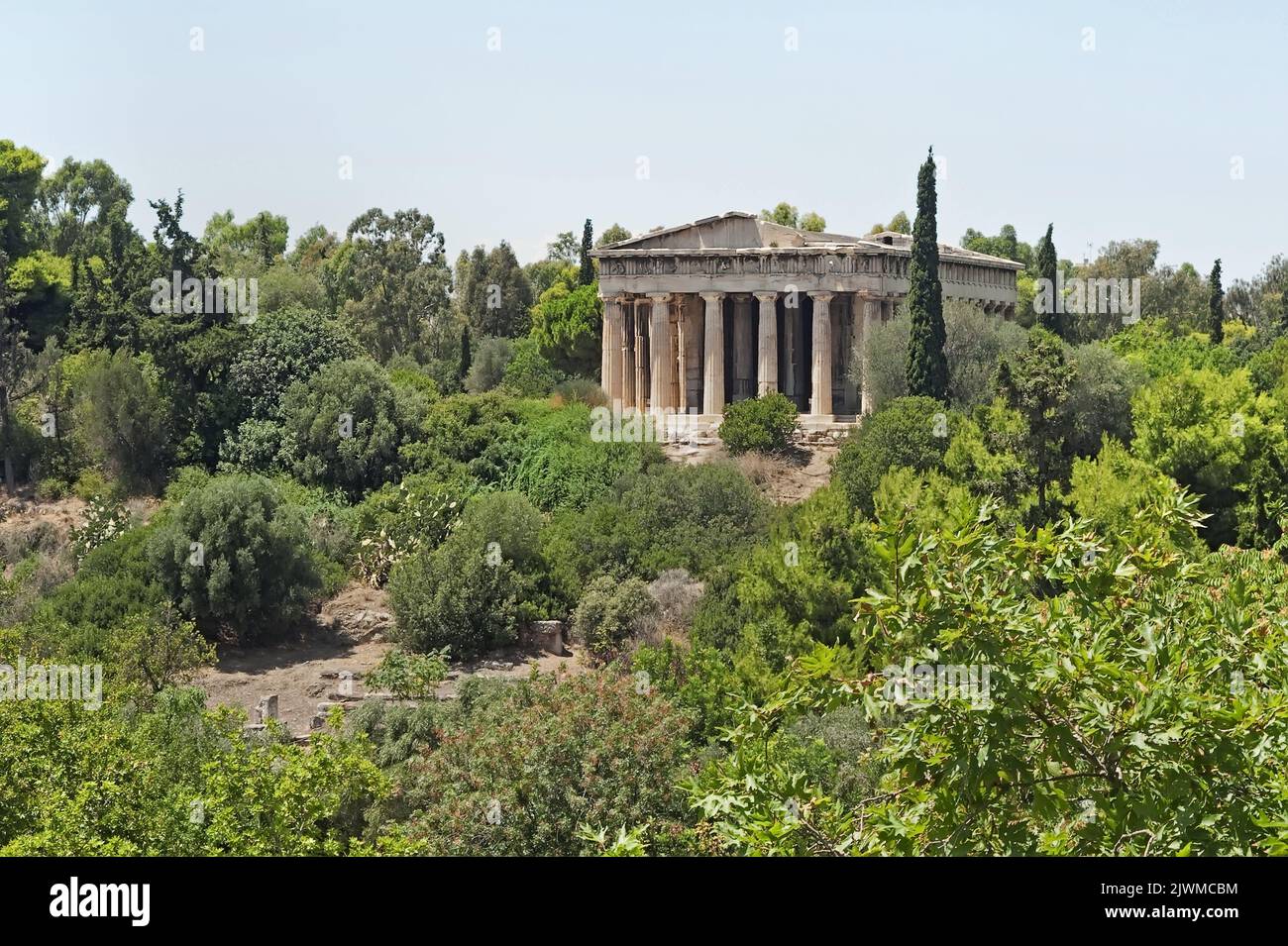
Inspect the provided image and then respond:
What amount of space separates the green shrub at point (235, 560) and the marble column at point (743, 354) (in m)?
19.3

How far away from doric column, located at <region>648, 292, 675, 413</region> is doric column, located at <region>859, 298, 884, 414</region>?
20.9ft

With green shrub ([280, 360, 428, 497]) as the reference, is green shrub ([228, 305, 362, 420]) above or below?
above

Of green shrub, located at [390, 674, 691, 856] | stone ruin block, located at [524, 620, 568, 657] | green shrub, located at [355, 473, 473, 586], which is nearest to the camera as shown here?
green shrub, located at [390, 674, 691, 856]

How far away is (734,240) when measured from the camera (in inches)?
2156

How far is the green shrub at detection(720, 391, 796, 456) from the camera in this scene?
49.0 metres

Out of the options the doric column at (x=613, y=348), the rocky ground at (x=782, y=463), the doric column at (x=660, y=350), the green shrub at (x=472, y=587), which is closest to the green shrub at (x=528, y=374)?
the doric column at (x=613, y=348)

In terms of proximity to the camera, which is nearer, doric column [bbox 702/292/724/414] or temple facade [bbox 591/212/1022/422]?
temple facade [bbox 591/212/1022/422]

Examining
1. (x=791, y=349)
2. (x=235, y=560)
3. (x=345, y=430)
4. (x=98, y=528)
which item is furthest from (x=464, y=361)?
(x=235, y=560)

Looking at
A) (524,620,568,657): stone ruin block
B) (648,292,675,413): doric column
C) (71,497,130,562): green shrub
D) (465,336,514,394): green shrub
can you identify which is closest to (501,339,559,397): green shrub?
(465,336,514,394): green shrub

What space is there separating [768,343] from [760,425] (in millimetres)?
5411

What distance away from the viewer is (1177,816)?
12.0 meters

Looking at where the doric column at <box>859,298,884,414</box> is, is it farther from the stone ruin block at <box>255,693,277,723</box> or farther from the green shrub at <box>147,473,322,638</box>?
the stone ruin block at <box>255,693,277,723</box>
